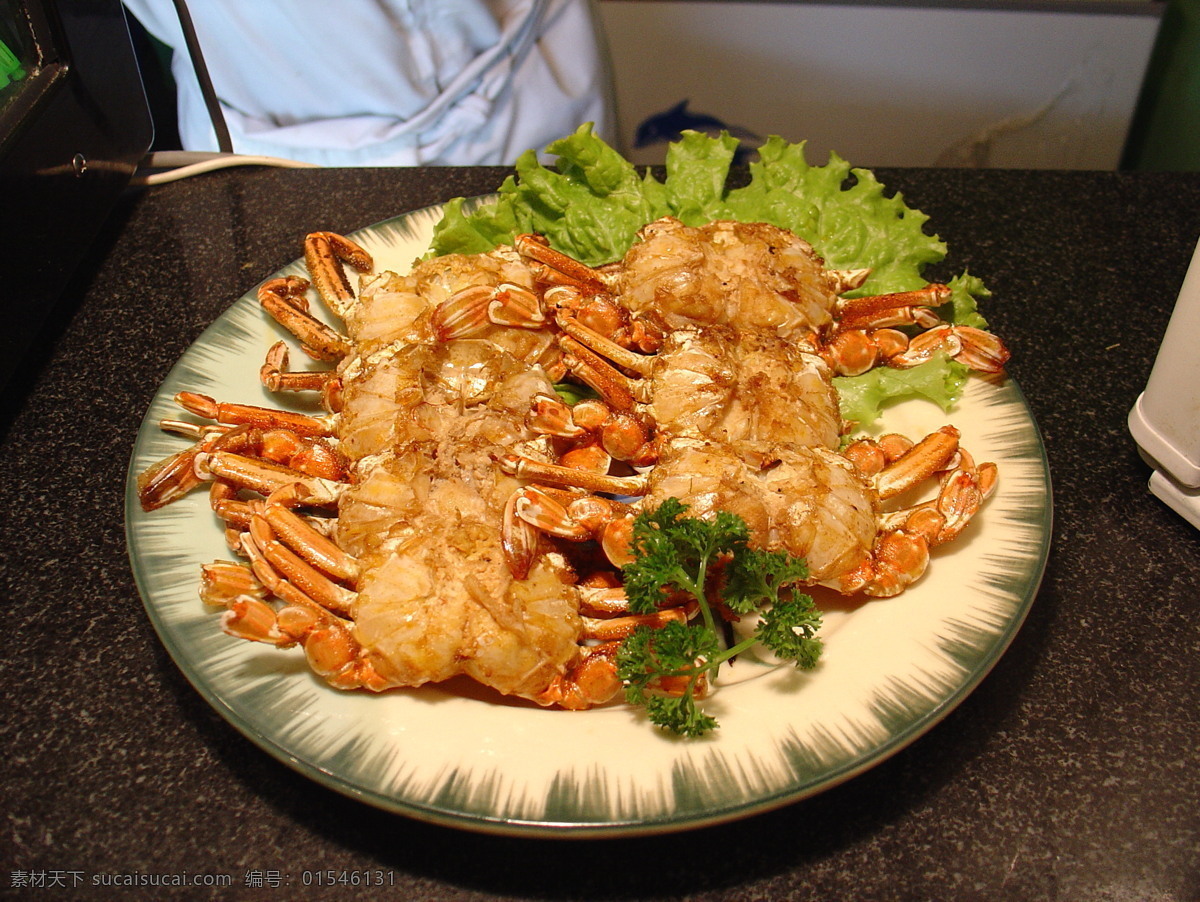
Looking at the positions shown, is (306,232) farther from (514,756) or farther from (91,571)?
(514,756)

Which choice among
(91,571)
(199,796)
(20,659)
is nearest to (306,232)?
(91,571)

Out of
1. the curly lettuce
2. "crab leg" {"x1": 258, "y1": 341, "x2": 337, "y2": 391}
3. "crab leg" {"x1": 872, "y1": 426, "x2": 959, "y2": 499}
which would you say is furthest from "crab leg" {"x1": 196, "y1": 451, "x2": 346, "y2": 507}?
"crab leg" {"x1": 872, "y1": 426, "x2": 959, "y2": 499}

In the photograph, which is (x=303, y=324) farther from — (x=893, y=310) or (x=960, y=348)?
(x=960, y=348)

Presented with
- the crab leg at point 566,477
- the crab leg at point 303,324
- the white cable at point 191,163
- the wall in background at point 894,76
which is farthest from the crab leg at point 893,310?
the wall in background at point 894,76

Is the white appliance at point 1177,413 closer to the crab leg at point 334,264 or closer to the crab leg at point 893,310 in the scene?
the crab leg at point 893,310

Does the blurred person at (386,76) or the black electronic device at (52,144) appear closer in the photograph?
the black electronic device at (52,144)

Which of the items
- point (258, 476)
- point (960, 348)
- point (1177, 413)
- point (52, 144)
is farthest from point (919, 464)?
point (52, 144)
